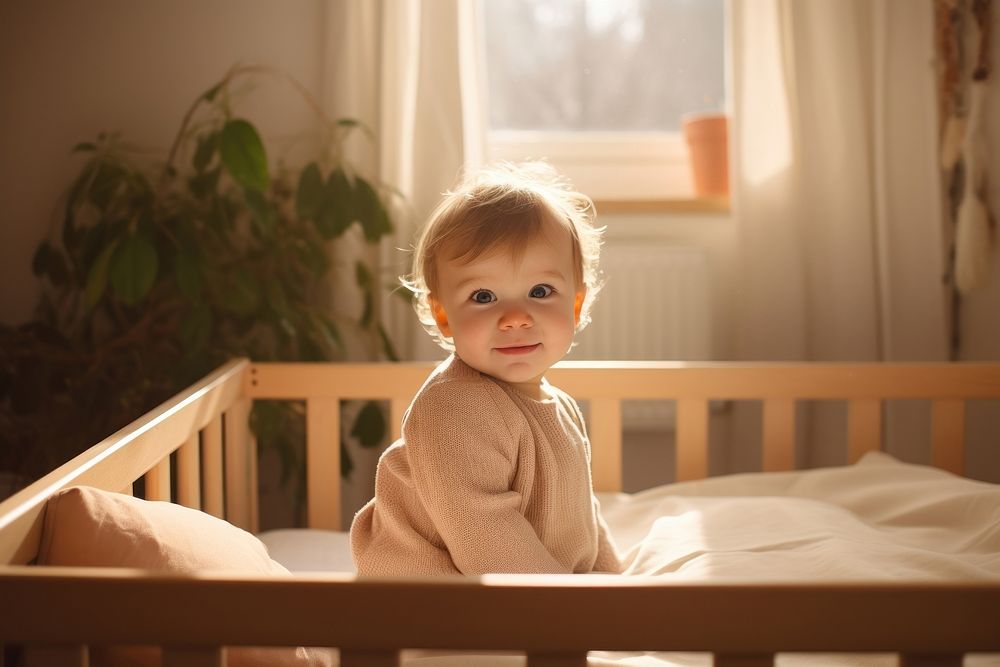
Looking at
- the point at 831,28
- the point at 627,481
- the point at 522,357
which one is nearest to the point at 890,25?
Result: the point at 831,28

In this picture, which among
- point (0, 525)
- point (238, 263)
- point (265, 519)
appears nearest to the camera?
point (0, 525)

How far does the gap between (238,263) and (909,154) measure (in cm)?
140

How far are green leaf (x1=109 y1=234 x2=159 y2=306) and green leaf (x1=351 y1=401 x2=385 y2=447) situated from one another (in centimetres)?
44

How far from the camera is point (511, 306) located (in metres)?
1.02

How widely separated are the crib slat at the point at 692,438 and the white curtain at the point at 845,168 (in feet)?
1.59

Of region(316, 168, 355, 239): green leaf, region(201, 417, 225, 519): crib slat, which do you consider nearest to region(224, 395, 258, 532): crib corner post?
region(201, 417, 225, 519): crib slat

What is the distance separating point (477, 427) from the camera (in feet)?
3.20

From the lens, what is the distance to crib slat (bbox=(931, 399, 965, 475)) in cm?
161

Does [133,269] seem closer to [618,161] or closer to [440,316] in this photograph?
[440,316]

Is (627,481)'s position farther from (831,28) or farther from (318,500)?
(831,28)

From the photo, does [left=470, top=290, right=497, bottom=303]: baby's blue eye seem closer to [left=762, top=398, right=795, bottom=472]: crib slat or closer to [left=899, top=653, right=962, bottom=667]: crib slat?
[left=899, top=653, right=962, bottom=667]: crib slat

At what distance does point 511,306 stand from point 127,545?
17.3 inches

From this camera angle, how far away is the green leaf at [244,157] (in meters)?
1.68

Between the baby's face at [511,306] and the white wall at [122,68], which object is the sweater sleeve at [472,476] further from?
the white wall at [122,68]
